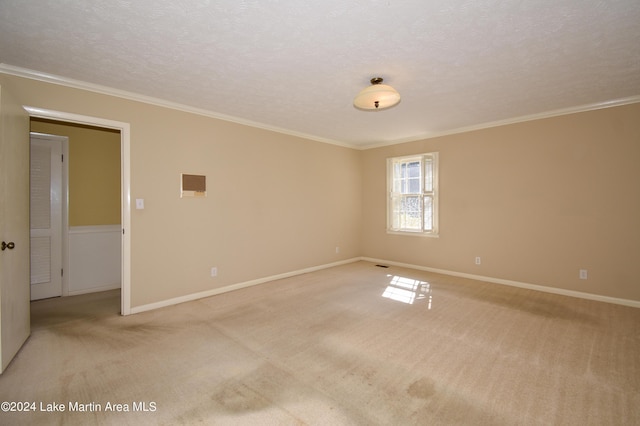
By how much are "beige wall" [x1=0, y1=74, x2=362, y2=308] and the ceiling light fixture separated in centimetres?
211

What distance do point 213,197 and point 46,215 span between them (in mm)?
2185

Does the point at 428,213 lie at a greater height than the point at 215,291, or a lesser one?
greater

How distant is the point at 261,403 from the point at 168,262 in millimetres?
2387

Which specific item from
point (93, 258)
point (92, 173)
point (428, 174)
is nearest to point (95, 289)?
point (93, 258)

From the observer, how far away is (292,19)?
199cm

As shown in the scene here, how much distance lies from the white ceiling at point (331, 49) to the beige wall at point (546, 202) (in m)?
0.53

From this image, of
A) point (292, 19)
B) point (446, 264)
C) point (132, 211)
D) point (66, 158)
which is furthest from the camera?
point (446, 264)

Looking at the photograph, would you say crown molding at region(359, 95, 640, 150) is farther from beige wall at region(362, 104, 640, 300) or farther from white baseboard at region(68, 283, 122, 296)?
white baseboard at region(68, 283, 122, 296)

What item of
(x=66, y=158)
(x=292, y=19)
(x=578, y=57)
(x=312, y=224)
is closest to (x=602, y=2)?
(x=578, y=57)

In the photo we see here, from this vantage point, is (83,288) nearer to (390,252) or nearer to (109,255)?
(109,255)

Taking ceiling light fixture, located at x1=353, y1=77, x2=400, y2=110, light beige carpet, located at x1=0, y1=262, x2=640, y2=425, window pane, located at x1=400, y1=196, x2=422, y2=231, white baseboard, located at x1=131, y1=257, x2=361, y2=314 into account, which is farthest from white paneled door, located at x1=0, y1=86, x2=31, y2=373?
window pane, located at x1=400, y1=196, x2=422, y2=231

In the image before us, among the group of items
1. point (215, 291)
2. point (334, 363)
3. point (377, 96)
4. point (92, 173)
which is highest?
→ point (377, 96)

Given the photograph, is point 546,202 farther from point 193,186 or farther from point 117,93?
point 117,93

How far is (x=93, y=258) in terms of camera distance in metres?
4.21
